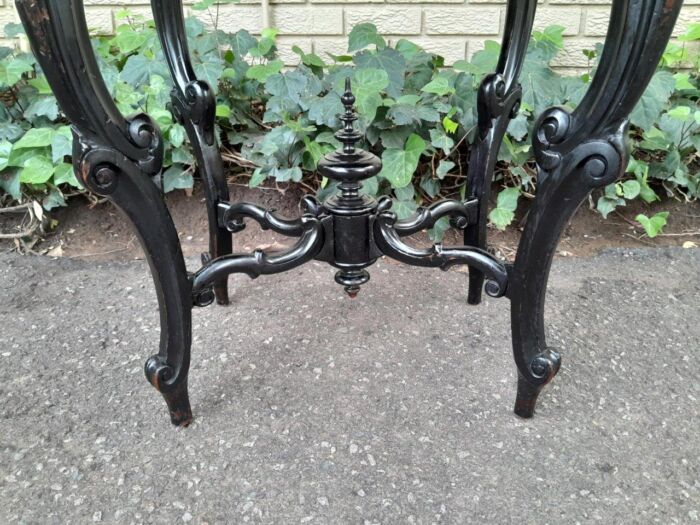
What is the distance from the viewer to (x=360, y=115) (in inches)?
75.9

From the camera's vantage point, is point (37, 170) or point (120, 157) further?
point (37, 170)

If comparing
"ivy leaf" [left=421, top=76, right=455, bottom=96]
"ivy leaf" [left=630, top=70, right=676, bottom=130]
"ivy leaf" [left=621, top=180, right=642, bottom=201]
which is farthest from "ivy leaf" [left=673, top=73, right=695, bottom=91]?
"ivy leaf" [left=421, top=76, right=455, bottom=96]

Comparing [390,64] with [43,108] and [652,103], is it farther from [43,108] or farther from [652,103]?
[43,108]

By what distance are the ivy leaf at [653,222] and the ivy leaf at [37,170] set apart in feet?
6.71

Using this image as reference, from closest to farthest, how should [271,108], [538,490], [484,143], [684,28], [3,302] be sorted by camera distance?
[538,490], [484,143], [3,302], [271,108], [684,28]

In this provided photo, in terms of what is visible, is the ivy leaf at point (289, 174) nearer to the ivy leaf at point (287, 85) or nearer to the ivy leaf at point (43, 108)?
the ivy leaf at point (287, 85)

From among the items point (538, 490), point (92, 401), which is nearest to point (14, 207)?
point (92, 401)

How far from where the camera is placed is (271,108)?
80.3 inches

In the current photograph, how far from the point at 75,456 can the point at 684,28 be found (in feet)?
8.89

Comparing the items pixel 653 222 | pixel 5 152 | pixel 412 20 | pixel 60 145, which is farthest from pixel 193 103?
pixel 653 222

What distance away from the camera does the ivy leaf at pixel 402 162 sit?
193cm

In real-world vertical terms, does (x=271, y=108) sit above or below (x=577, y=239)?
above

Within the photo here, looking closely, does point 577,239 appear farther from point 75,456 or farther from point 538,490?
point 75,456

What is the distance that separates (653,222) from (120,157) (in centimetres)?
185
